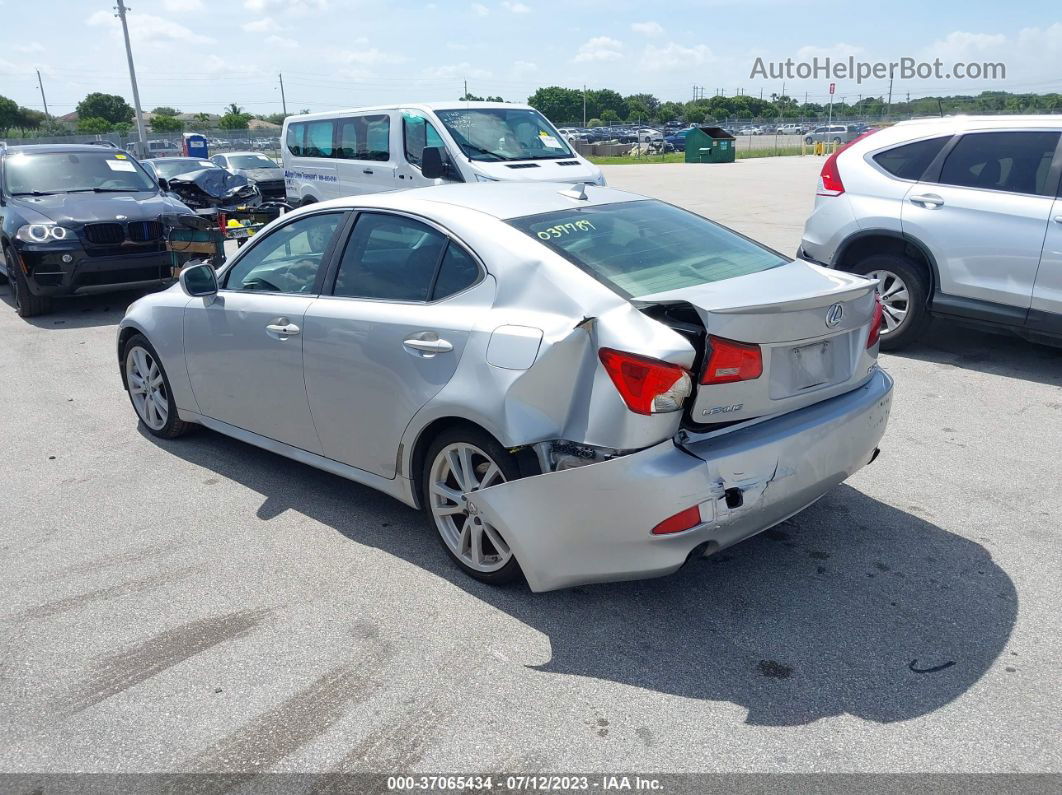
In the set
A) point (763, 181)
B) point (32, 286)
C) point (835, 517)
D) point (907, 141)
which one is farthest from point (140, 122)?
point (835, 517)

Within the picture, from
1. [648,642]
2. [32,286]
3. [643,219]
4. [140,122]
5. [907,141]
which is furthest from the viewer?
[140,122]

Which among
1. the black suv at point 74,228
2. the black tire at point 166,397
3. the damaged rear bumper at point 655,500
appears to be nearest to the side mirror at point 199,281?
the black tire at point 166,397

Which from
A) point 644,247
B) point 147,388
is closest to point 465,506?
point 644,247

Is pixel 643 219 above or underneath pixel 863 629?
above

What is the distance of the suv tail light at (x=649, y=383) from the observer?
3.10 metres

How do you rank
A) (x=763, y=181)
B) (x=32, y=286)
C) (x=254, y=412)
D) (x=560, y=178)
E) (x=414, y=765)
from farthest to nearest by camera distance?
(x=763, y=181)
(x=560, y=178)
(x=32, y=286)
(x=254, y=412)
(x=414, y=765)

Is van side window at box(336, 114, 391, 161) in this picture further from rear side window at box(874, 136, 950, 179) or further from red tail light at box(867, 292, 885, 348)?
red tail light at box(867, 292, 885, 348)

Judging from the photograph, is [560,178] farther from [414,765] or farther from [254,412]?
[414,765]

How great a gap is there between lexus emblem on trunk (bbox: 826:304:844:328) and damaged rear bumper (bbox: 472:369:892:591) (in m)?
0.35

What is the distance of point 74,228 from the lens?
9.35m

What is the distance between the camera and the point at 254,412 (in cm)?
475

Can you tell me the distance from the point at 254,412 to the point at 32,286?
6144 millimetres

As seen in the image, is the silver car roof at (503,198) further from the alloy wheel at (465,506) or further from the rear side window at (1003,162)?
the rear side window at (1003,162)

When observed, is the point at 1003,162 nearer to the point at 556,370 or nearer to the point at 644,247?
the point at 644,247
